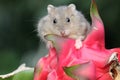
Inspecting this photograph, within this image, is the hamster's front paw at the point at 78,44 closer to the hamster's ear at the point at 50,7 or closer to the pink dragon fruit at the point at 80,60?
the pink dragon fruit at the point at 80,60

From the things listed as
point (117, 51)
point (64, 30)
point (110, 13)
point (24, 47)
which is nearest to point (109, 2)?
point (110, 13)

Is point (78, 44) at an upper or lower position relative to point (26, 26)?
upper

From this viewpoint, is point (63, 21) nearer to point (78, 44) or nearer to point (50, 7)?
point (50, 7)

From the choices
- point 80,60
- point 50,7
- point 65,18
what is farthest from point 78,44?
point 65,18

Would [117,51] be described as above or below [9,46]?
above

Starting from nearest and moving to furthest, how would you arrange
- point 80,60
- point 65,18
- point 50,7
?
point 80,60 → point 50,7 → point 65,18

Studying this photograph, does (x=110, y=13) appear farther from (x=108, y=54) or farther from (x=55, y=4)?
(x=108, y=54)

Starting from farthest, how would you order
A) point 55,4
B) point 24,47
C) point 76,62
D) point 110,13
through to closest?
point 55,4, point 24,47, point 110,13, point 76,62

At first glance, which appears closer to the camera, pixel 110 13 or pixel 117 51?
pixel 117 51

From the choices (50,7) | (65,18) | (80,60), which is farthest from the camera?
(65,18)
